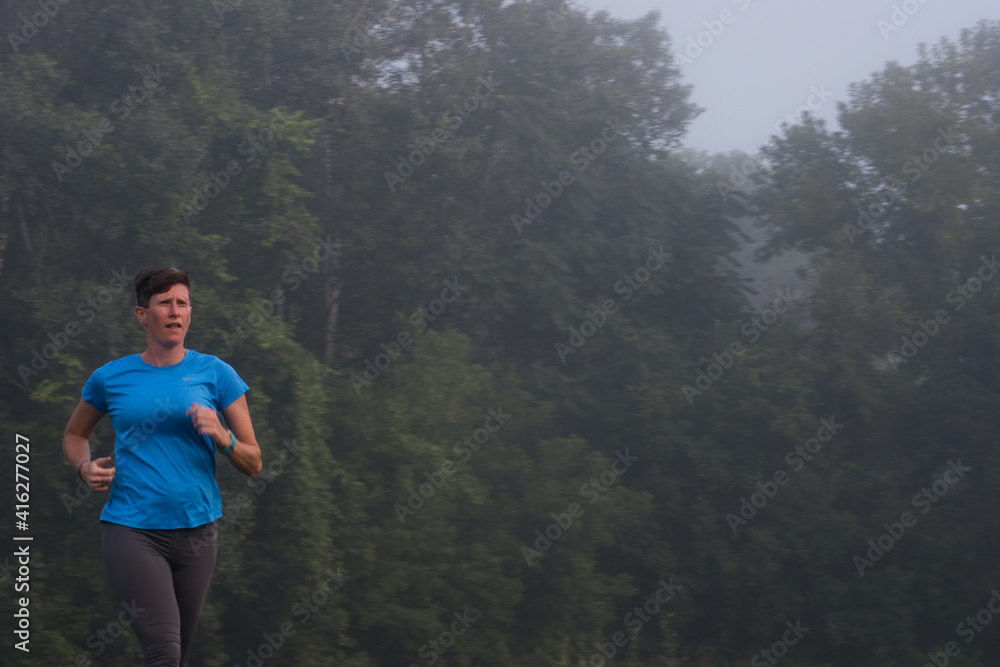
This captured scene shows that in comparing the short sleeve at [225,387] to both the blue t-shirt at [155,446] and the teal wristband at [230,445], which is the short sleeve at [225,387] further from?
the teal wristband at [230,445]

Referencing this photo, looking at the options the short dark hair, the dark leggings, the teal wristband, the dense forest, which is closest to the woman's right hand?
the dark leggings

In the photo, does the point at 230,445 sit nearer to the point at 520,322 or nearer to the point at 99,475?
the point at 99,475

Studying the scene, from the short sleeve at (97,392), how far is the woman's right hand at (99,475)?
21 cm

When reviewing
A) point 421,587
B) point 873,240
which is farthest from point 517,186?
point 421,587

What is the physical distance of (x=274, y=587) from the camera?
1187 cm

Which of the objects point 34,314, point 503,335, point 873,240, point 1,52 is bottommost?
point 34,314

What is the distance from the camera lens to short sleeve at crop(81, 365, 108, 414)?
2840mm

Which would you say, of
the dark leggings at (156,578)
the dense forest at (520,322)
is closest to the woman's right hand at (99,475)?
the dark leggings at (156,578)

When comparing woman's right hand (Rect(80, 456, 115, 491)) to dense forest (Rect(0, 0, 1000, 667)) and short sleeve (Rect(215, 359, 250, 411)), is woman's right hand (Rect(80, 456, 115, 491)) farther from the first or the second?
dense forest (Rect(0, 0, 1000, 667))

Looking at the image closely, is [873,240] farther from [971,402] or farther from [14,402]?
[14,402]

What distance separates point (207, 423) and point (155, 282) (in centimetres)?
45

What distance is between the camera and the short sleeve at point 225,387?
2900 mm

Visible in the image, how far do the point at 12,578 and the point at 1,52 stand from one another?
260 inches

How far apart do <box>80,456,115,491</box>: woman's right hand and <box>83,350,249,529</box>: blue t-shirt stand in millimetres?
52
